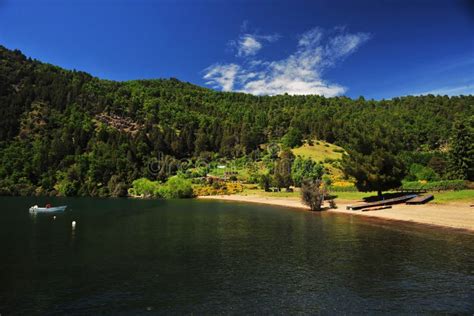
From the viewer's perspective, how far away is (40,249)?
31406 millimetres

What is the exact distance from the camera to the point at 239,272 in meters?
23.2

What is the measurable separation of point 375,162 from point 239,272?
50240 mm

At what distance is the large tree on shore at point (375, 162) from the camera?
210ft

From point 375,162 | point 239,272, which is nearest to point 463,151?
point 375,162

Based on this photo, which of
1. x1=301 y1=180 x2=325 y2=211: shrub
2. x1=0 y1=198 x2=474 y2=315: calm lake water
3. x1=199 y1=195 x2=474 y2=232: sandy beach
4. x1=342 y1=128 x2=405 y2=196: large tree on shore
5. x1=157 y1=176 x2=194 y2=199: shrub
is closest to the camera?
x1=0 y1=198 x2=474 y2=315: calm lake water

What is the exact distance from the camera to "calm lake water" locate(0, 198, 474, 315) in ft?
56.4

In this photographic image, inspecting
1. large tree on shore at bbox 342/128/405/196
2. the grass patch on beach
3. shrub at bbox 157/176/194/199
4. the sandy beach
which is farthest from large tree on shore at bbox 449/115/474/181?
shrub at bbox 157/176/194/199

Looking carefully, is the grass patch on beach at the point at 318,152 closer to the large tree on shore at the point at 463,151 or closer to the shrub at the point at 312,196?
the large tree on shore at the point at 463,151

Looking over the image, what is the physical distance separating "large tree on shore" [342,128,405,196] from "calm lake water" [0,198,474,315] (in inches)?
992

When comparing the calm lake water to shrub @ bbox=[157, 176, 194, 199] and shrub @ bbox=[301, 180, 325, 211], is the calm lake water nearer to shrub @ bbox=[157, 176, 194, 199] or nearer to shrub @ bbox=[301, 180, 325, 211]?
shrub @ bbox=[301, 180, 325, 211]

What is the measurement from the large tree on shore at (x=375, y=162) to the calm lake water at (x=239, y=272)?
2520cm

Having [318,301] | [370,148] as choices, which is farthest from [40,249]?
[370,148]

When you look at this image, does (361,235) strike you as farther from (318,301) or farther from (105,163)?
(105,163)

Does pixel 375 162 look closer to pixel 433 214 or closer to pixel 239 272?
pixel 433 214
